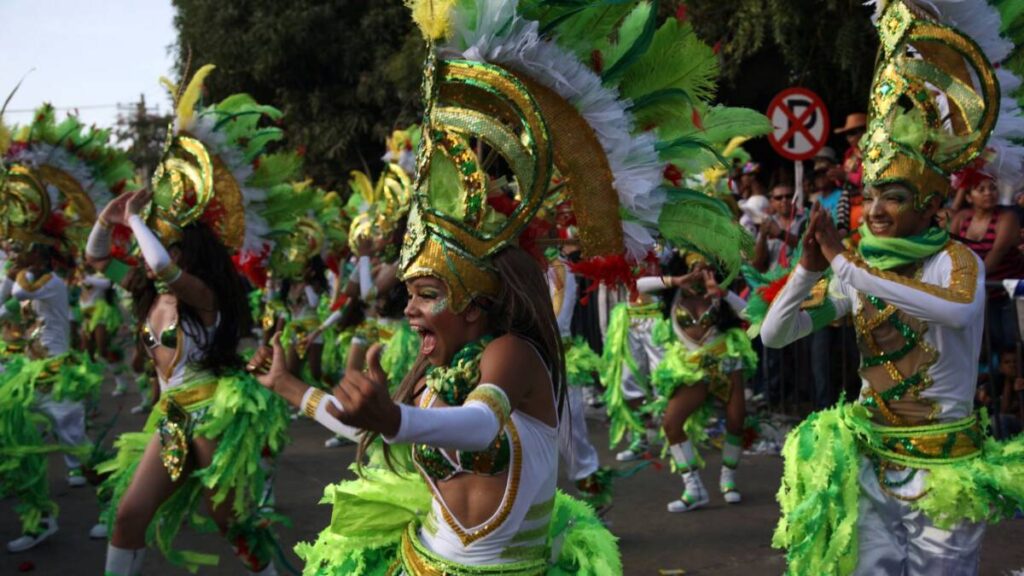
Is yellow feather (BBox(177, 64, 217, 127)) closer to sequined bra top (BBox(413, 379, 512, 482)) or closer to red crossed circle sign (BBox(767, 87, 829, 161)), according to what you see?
sequined bra top (BBox(413, 379, 512, 482))

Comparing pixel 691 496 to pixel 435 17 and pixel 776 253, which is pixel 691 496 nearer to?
pixel 776 253

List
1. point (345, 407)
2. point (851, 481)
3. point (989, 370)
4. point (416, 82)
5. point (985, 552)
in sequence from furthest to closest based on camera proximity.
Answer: point (416, 82)
point (989, 370)
point (985, 552)
point (851, 481)
point (345, 407)

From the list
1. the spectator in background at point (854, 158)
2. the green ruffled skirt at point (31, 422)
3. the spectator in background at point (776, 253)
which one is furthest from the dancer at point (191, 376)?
the spectator in background at point (776, 253)

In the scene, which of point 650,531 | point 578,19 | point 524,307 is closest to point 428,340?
point 524,307

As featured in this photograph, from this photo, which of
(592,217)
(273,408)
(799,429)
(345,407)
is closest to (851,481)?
(799,429)

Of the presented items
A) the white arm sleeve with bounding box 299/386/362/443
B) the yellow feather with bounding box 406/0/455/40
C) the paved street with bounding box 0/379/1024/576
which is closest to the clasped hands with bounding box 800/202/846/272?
the yellow feather with bounding box 406/0/455/40

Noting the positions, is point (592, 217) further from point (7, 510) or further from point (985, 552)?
point (7, 510)

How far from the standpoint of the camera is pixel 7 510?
7.95 meters

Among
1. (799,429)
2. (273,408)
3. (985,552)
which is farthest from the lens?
(985,552)

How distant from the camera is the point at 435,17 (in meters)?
2.84

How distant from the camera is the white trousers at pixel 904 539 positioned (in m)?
3.85

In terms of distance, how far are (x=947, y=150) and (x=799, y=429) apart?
4.04 feet

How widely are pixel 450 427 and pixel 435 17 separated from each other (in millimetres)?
1127

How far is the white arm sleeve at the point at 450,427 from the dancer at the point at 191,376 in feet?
9.02
